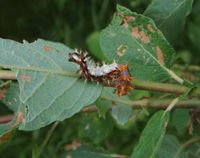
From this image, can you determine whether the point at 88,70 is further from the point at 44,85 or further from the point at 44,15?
the point at 44,15

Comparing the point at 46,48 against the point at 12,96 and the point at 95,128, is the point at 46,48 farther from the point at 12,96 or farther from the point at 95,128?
the point at 95,128

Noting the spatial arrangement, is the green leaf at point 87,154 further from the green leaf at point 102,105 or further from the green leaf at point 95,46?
the green leaf at point 95,46

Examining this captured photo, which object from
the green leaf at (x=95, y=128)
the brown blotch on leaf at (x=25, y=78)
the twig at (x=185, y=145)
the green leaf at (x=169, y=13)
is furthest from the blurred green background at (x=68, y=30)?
the brown blotch on leaf at (x=25, y=78)

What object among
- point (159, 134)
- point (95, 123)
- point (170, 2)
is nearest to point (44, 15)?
point (95, 123)

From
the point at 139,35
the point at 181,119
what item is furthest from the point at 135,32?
the point at 181,119

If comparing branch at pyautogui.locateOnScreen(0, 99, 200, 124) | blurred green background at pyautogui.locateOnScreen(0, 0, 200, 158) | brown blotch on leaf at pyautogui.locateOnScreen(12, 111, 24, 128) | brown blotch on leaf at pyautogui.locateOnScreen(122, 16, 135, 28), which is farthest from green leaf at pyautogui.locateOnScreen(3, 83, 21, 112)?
blurred green background at pyautogui.locateOnScreen(0, 0, 200, 158)

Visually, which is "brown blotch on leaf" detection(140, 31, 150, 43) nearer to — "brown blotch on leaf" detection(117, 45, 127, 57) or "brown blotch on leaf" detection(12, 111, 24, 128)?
"brown blotch on leaf" detection(117, 45, 127, 57)
